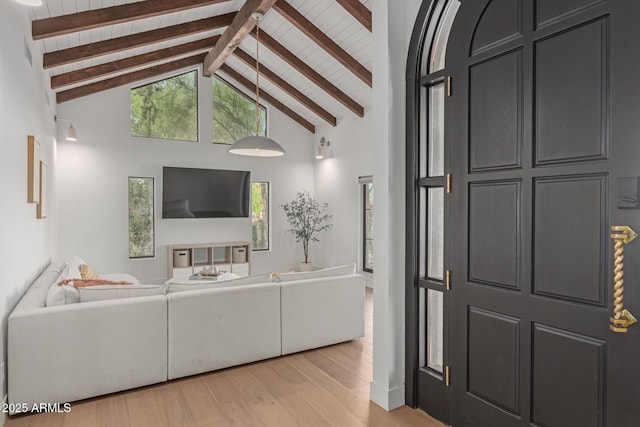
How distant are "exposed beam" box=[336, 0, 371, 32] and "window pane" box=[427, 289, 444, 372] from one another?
3.38 m

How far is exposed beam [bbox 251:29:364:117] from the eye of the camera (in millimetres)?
6145

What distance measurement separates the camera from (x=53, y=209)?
5910mm

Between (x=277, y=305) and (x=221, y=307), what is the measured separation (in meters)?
A: 0.51

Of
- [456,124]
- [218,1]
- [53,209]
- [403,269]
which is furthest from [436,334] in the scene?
[53,209]

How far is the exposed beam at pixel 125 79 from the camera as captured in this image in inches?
247

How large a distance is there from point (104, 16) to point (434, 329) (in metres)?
4.30

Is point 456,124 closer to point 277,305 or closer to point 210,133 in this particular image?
point 277,305

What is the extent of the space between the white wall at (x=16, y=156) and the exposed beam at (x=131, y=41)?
547 millimetres

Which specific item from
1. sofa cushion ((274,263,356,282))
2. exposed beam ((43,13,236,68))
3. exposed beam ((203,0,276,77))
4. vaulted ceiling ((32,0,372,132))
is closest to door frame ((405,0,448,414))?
sofa cushion ((274,263,356,282))

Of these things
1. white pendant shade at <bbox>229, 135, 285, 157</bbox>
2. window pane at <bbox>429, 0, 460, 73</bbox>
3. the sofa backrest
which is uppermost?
window pane at <bbox>429, 0, 460, 73</bbox>

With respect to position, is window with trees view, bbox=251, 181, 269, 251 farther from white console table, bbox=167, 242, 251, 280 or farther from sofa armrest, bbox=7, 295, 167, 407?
sofa armrest, bbox=7, 295, 167, 407

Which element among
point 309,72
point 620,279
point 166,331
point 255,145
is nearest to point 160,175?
point 309,72

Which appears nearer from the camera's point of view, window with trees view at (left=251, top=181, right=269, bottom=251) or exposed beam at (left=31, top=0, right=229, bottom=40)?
exposed beam at (left=31, top=0, right=229, bottom=40)

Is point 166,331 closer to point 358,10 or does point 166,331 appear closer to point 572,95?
point 572,95
